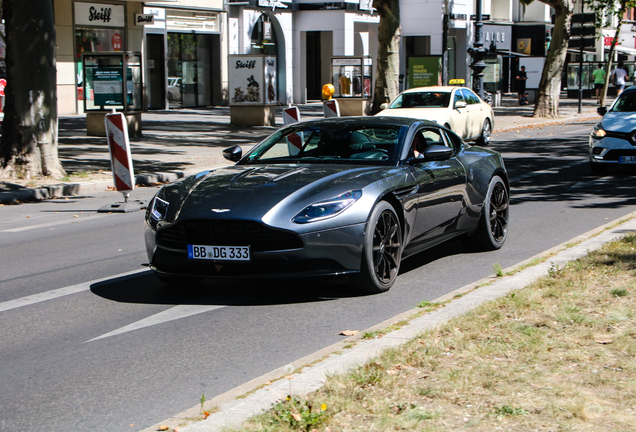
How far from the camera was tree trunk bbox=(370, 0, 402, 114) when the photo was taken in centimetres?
2772

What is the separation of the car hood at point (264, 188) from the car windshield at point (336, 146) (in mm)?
250

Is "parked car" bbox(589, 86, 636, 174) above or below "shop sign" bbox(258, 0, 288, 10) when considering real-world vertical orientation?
below

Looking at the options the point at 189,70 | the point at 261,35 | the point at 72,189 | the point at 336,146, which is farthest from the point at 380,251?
the point at 261,35

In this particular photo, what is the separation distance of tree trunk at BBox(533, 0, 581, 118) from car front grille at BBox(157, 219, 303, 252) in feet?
98.0

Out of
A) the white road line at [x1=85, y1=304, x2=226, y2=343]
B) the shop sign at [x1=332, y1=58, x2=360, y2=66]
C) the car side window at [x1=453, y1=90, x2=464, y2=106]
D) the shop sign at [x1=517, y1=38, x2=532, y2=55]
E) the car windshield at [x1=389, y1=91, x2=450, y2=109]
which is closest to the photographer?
the white road line at [x1=85, y1=304, x2=226, y2=343]

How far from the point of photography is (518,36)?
198 ft

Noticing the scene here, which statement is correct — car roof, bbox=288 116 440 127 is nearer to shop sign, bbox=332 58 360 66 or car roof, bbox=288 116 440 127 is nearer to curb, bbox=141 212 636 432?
curb, bbox=141 212 636 432

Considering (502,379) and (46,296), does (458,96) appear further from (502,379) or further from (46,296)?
(502,379)

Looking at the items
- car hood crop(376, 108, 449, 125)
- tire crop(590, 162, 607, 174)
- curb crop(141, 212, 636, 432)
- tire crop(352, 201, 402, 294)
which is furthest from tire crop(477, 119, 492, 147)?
tire crop(352, 201, 402, 294)

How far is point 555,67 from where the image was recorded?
3541 centimetres

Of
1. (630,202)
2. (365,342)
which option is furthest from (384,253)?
(630,202)

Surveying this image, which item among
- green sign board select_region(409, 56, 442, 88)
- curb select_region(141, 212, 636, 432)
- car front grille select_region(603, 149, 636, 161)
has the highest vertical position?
green sign board select_region(409, 56, 442, 88)

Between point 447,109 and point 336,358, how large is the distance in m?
17.3

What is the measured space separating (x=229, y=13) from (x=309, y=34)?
8.14 metres
